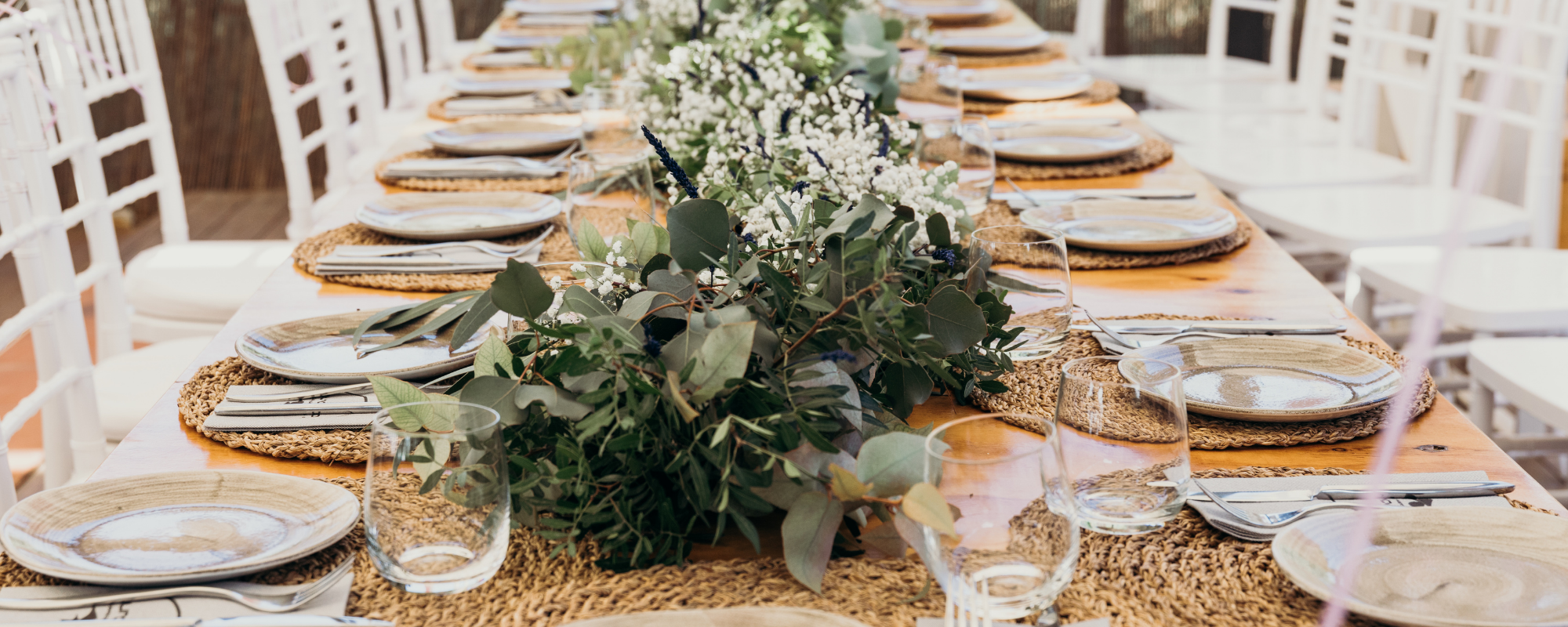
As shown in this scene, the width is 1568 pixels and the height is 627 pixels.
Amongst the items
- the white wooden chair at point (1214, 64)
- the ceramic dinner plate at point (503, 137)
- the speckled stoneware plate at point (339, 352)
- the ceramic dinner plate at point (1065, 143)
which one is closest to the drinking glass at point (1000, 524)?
the speckled stoneware plate at point (339, 352)

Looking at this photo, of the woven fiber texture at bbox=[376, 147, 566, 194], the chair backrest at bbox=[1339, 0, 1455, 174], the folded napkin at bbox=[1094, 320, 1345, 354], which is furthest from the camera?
the chair backrest at bbox=[1339, 0, 1455, 174]

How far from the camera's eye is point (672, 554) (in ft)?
2.59

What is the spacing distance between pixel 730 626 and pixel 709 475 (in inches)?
4.1

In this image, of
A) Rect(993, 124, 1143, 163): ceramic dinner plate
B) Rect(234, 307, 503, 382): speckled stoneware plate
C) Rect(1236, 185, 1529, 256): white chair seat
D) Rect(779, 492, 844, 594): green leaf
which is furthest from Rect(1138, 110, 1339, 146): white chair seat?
Rect(779, 492, 844, 594): green leaf

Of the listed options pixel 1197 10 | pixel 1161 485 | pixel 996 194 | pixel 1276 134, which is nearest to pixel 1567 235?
pixel 1276 134

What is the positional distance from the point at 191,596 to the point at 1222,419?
74 centimetres

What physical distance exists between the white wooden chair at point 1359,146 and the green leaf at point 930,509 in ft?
7.56

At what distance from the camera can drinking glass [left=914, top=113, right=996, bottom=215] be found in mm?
1528

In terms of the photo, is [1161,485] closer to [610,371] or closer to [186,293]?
[610,371]

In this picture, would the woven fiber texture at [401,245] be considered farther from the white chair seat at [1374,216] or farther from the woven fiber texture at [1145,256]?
the white chair seat at [1374,216]

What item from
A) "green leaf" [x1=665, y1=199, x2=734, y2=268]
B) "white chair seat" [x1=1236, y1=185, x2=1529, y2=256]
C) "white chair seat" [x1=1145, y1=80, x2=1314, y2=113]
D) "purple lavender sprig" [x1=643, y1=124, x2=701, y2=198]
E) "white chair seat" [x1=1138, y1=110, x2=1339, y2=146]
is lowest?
"white chair seat" [x1=1236, y1=185, x2=1529, y2=256]

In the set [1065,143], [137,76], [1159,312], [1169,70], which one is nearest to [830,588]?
[1159,312]

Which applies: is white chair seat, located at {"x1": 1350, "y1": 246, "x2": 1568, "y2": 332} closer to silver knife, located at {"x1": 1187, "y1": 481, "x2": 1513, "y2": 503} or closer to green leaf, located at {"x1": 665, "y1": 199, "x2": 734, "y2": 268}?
silver knife, located at {"x1": 1187, "y1": 481, "x2": 1513, "y2": 503}

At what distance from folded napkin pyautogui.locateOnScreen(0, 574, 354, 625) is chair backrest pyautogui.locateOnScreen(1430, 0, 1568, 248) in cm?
175
